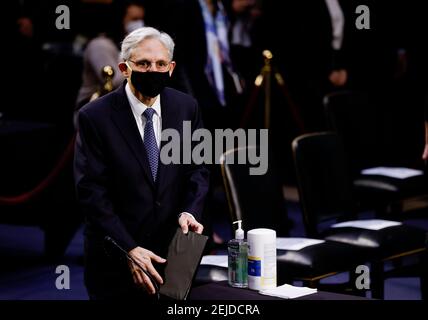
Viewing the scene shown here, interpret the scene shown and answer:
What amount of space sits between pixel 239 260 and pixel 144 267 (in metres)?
0.35

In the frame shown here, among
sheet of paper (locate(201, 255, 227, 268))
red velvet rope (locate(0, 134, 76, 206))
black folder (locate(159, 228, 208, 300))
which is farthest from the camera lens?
red velvet rope (locate(0, 134, 76, 206))

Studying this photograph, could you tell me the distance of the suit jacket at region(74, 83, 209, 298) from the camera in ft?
10.7

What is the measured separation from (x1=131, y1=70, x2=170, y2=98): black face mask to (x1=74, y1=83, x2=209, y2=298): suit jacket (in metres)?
0.10

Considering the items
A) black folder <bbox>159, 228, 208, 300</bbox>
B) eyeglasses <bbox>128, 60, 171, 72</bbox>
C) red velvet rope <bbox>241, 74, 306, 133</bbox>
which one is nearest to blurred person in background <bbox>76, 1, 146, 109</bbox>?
red velvet rope <bbox>241, 74, 306, 133</bbox>

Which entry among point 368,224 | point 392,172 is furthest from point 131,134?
point 392,172

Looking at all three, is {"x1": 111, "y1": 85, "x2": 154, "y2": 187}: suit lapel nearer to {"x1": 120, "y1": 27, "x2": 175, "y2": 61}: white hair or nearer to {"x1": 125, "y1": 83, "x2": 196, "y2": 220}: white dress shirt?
{"x1": 125, "y1": 83, "x2": 196, "y2": 220}: white dress shirt

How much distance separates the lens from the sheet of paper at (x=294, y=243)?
14.3ft

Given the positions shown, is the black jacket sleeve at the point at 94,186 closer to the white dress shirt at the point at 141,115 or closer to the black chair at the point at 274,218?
the white dress shirt at the point at 141,115

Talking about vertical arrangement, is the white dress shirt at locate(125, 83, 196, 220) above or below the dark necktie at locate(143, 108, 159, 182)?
above

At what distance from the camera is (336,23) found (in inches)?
280

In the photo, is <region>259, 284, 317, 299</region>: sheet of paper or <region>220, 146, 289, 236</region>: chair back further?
<region>220, 146, 289, 236</region>: chair back

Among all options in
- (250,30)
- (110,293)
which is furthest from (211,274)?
(250,30)

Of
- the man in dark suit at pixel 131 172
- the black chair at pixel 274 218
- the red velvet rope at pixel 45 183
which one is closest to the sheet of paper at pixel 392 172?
the black chair at pixel 274 218

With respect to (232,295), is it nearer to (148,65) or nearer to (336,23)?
(148,65)
